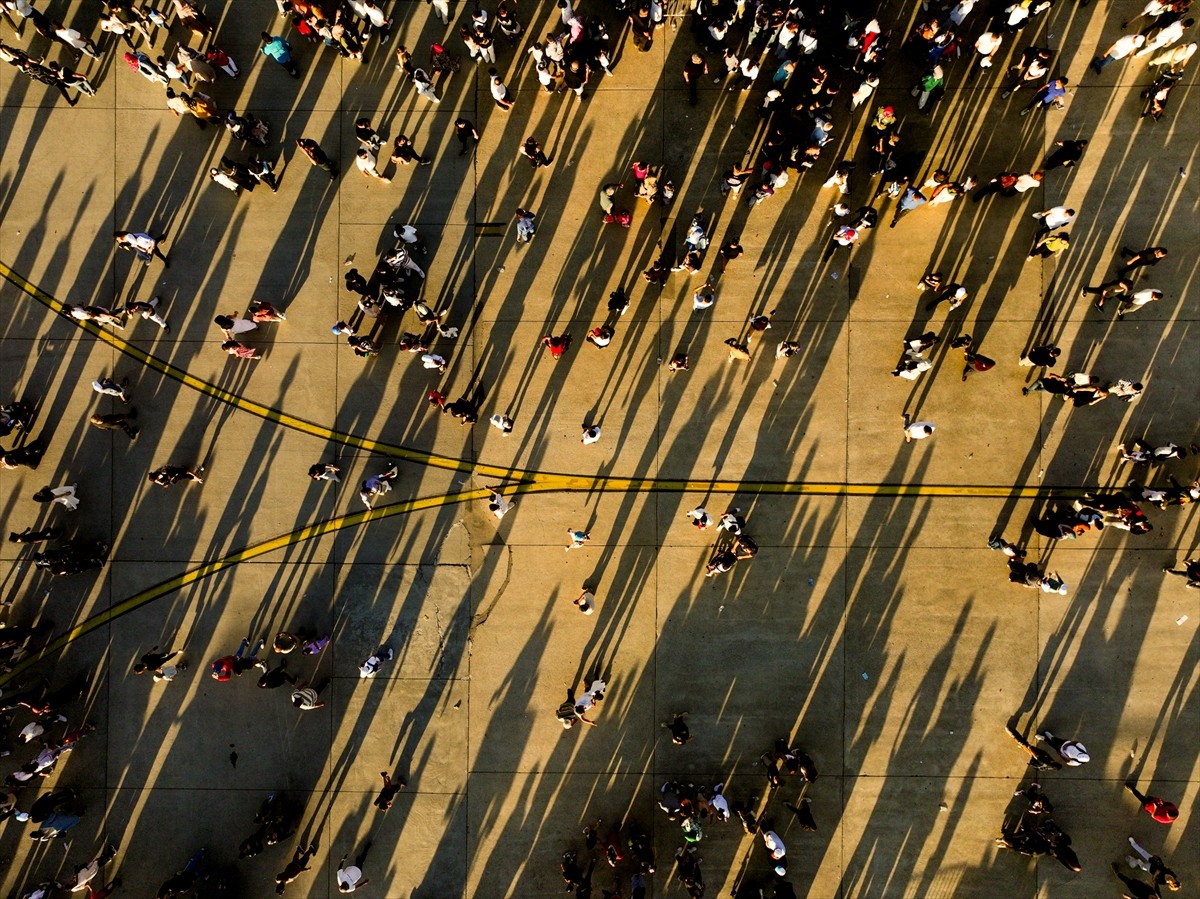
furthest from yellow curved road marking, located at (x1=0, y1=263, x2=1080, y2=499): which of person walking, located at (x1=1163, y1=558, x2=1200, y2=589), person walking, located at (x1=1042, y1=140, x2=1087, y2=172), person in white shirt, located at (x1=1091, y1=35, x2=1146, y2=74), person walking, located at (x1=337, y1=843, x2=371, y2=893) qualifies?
person in white shirt, located at (x1=1091, y1=35, x2=1146, y2=74)

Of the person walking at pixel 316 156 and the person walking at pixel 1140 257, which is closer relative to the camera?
the person walking at pixel 1140 257

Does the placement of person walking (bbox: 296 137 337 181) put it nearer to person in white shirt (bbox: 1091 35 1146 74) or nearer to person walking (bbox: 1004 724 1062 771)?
person in white shirt (bbox: 1091 35 1146 74)

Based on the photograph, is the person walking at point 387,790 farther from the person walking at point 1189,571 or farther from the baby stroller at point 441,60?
the person walking at point 1189,571

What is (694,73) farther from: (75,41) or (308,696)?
(308,696)

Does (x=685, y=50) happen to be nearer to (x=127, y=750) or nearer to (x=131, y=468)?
(x=131, y=468)

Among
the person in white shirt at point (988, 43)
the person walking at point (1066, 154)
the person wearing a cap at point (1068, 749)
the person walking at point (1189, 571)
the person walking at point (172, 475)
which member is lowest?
the person walking at point (172, 475)

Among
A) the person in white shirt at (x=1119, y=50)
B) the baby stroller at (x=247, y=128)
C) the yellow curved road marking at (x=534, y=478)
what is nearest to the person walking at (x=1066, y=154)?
the person in white shirt at (x=1119, y=50)
